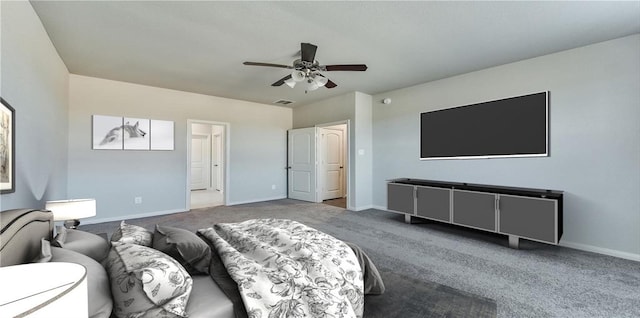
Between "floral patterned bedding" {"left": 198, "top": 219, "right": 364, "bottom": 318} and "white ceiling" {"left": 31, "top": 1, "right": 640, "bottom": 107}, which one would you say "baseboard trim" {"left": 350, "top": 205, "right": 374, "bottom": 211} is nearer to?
"white ceiling" {"left": 31, "top": 1, "right": 640, "bottom": 107}

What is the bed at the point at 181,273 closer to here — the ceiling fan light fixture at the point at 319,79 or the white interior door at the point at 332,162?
the ceiling fan light fixture at the point at 319,79

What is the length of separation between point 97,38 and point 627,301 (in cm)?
548

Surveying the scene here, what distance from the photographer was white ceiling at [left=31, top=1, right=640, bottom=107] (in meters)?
2.33

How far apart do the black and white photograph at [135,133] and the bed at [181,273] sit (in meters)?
3.42

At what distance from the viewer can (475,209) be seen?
3.44m

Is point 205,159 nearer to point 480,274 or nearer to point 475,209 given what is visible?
point 475,209

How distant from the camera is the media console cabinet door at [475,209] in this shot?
328cm

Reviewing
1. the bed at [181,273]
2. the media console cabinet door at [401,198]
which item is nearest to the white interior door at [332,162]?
the media console cabinet door at [401,198]

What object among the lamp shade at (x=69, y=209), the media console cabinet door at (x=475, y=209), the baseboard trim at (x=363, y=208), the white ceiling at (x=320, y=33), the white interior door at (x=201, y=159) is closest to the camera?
the lamp shade at (x=69, y=209)

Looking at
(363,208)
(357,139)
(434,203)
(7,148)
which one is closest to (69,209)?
(7,148)

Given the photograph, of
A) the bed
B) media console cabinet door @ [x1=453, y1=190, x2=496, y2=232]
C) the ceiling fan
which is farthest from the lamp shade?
media console cabinet door @ [x1=453, y1=190, x2=496, y2=232]

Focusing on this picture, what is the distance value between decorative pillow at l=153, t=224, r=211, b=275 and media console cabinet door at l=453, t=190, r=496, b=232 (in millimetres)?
3372

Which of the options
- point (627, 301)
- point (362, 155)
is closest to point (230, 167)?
point (362, 155)

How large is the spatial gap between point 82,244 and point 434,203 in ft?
12.8
